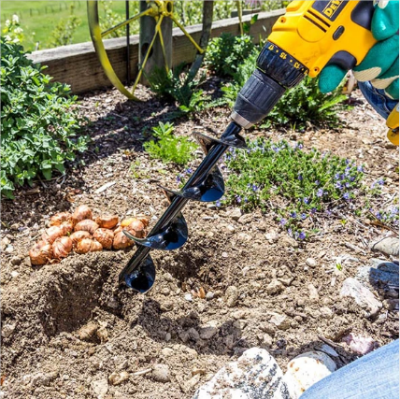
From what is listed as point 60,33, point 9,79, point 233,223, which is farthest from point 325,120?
point 60,33

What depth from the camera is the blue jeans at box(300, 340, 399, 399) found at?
1.29 metres

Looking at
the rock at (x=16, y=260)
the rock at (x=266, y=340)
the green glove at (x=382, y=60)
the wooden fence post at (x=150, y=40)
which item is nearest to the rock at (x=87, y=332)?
the rock at (x=16, y=260)

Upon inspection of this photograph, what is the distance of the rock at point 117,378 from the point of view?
1.74 m

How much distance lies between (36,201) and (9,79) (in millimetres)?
678

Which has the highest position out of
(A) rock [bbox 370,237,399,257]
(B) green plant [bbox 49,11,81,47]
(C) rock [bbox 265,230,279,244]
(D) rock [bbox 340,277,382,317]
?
(A) rock [bbox 370,237,399,257]

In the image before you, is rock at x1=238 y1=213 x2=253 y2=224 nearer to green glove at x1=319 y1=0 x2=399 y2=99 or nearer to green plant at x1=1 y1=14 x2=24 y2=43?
green glove at x1=319 y1=0 x2=399 y2=99

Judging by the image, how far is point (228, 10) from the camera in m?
5.61

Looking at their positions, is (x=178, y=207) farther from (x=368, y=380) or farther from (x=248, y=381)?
(x=368, y=380)

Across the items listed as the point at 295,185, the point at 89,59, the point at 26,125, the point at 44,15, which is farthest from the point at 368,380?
the point at 44,15

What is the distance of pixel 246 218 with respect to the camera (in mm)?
2523

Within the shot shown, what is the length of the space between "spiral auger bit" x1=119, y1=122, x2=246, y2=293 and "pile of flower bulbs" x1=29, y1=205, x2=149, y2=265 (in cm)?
20

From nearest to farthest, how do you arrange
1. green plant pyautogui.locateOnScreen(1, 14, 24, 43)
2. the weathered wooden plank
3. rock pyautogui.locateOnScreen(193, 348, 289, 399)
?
rock pyautogui.locateOnScreen(193, 348, 289, 399), green plant pyautogui.locateOnScreen(1, 14, 24, 43), the weathered wooden plank

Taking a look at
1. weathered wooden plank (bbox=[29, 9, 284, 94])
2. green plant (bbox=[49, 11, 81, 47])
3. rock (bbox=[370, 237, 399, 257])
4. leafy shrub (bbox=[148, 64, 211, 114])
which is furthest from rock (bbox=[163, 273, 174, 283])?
green plant (bbox=[49, 11, 81, 47])

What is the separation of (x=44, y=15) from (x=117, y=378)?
6.19 metres
